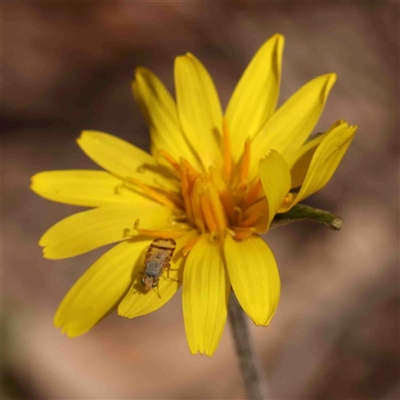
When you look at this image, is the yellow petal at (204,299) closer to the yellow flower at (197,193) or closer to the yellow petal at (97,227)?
the yellow flower at (197,193)

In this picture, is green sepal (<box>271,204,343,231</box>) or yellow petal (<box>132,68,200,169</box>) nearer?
green sepal (<box>271,204,343,231</box>)

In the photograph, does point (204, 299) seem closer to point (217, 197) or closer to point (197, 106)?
point (217, 197)

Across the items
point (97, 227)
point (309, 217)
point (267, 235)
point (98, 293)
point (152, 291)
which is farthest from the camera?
point (267, 235)

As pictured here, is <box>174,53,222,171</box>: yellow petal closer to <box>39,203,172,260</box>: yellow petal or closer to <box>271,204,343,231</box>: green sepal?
A: <box>39,203,172,260</box>: yellow petal

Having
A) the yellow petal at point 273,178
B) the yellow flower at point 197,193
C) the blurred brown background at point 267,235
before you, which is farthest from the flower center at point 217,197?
the blurred brown background at point 267,235

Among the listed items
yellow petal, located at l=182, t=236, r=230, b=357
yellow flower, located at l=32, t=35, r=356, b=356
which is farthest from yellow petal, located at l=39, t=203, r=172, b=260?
yellow petal, located at l=182, t=236, r=230, b=357

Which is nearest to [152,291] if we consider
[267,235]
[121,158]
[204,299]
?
[204,299]

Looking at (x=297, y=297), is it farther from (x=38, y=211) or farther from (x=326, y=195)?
(x=38, y=211)
